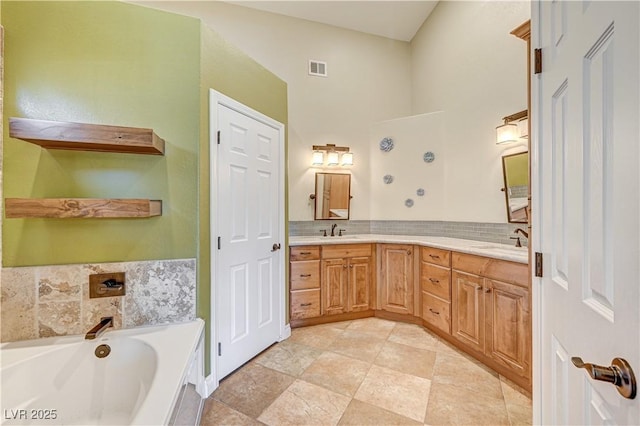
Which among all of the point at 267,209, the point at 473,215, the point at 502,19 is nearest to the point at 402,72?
the point at 502,19

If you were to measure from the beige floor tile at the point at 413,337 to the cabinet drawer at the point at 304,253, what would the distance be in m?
1.12

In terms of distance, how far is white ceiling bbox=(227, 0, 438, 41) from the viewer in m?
3.37

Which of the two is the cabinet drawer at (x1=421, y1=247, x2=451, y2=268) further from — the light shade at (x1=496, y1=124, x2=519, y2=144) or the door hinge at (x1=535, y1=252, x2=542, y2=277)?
the door hinge at (x1=535, y1=252, x2=542, y2=277)

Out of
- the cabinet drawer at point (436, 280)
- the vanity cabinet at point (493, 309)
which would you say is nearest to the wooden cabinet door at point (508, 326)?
the vanity cabinet at point (493, 309)

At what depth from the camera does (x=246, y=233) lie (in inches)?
88.0

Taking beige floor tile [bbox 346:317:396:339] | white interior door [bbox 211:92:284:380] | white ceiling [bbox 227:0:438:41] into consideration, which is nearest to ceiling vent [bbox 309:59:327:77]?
white ceiling [bbox 227:0:438:41]

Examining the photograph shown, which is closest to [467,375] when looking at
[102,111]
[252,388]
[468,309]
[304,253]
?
[468,309]

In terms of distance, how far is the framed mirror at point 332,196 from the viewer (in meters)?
3.56

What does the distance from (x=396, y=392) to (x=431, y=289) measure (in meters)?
1.16

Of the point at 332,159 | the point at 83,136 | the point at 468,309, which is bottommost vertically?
the point at 468,309

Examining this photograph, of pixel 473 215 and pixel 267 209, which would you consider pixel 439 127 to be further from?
pixel 267 209

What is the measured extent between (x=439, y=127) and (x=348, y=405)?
3.06m

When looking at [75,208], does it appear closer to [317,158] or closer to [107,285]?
[107,285]

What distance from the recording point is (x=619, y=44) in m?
0.56
